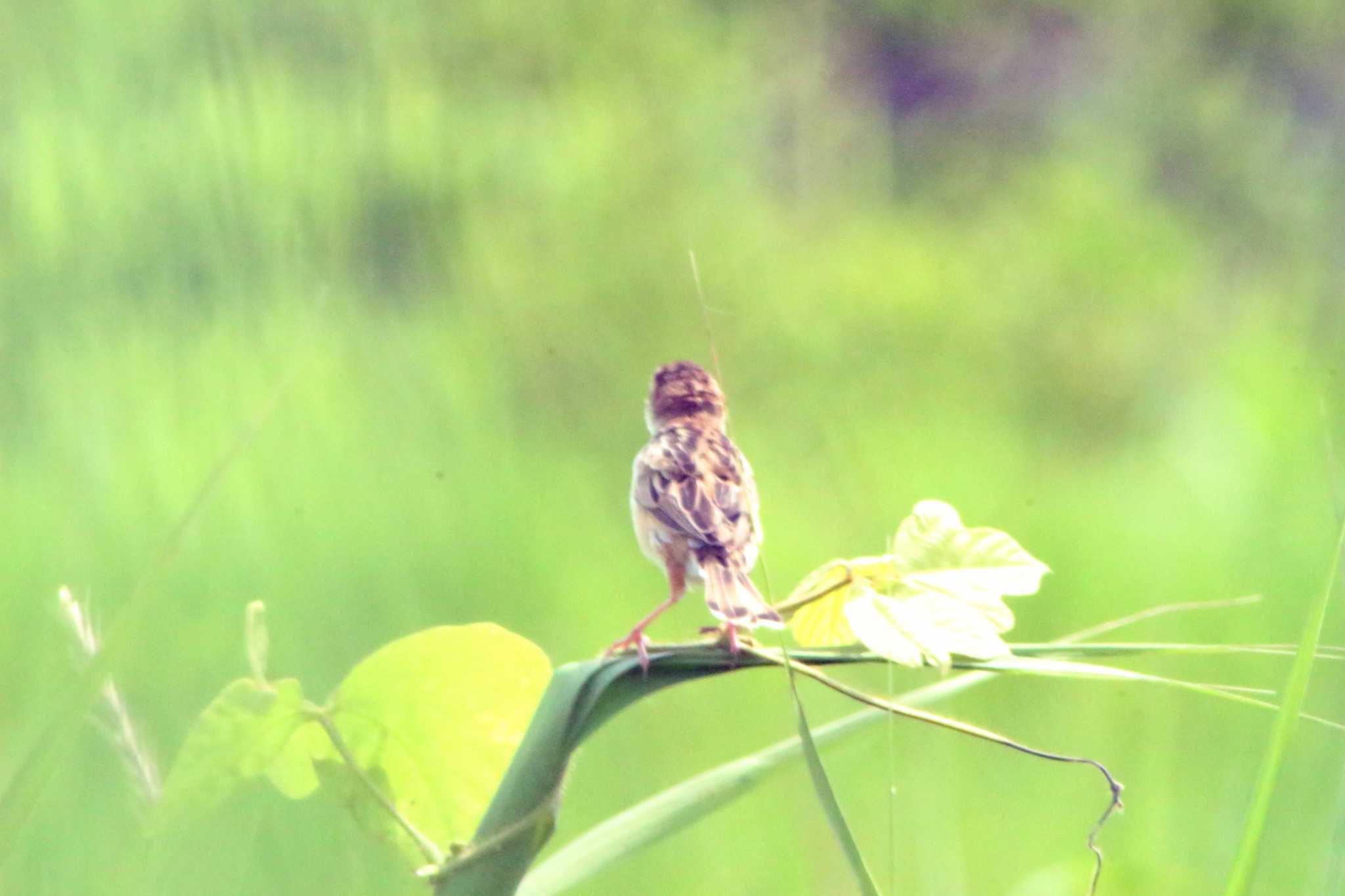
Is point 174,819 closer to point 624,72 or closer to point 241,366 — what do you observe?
point 241,366

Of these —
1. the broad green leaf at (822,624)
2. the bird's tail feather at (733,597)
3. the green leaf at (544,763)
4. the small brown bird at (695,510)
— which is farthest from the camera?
the small brown bird at (695,510)

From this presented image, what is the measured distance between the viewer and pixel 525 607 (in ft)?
5.81

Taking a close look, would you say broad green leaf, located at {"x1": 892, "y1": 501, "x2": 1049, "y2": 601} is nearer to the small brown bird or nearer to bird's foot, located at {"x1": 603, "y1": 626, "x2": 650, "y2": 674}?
bird's foot, located at {"x1": 603, "y1": 626, "x2": 650, "y2": 674}

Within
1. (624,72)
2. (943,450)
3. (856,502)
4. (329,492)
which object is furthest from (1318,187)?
(624,72)

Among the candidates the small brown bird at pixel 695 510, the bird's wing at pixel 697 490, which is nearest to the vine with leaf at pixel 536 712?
the small brown bird at pixel 695 510

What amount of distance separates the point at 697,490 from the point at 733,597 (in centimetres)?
24

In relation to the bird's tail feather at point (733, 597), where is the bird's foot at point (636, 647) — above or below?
above

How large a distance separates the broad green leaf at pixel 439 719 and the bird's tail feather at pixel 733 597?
11 cm

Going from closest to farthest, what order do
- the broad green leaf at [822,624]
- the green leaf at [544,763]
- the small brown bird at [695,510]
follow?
A: the green leaf at [544,763]
the broad green leaf at [822,624]
the small brown bird at [695,510]

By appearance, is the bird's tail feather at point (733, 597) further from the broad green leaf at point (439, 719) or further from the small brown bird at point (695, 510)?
the broad green leaf at point (439, 719)

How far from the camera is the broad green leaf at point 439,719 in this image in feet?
1.44

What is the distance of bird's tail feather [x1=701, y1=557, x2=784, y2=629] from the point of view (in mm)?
613

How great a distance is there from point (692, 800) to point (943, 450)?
5.85ft

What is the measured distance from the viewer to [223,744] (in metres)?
0.42
